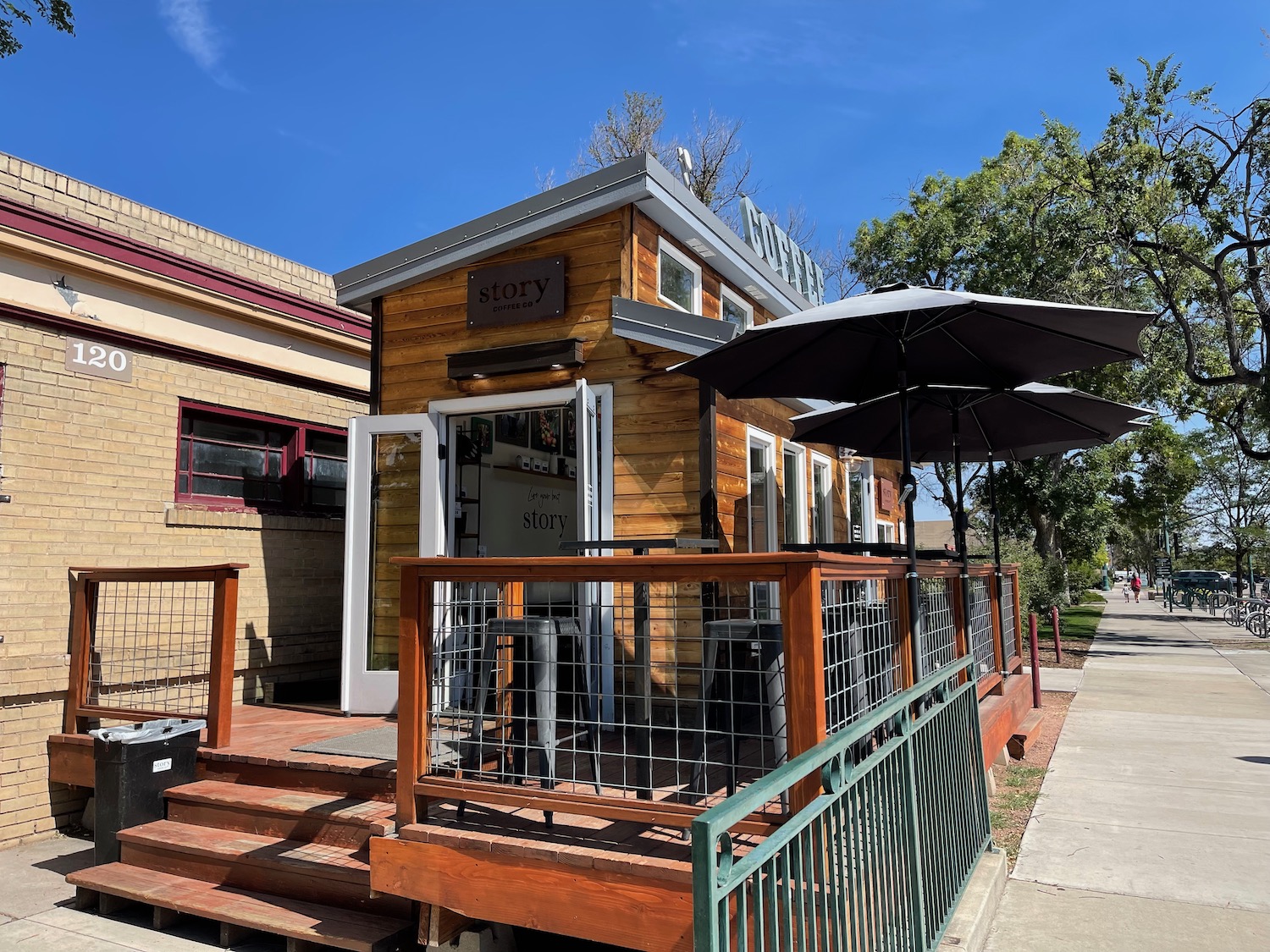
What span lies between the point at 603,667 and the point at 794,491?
345 cm

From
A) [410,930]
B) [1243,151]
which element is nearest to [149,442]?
[410,930]

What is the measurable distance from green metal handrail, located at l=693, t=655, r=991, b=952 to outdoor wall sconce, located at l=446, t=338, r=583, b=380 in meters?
3.49

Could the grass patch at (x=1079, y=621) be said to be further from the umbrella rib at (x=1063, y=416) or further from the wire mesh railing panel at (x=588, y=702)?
the wire mesh railing panel at (x=588, y=702)

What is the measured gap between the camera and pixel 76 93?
490 inches

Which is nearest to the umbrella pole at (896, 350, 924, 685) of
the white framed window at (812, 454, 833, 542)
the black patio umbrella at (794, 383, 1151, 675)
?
the black patio umbrella at (794, 383, 1151, 675)

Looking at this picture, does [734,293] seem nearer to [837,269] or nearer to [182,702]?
[182,702]

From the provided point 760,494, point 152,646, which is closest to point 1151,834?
point 760,494

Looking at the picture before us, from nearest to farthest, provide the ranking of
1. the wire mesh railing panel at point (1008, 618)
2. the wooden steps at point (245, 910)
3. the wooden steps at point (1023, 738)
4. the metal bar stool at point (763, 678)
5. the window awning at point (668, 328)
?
the metal bar stool at point (763, 678) → the wooden steps at point (245, 910) → the window awning at point (668, 328) → the wooden steps at point (1023, 738) → the wire mesh railing panel at point (1008, 618)

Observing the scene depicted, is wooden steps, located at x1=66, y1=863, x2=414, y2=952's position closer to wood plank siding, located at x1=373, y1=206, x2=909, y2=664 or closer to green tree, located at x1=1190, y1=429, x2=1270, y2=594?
wood plank siding, located at x1=373, y1=206, x2=909, y2=664

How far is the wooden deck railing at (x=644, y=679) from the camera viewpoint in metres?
3.09

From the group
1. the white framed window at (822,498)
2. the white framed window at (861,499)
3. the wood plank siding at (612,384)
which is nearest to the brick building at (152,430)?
the wood plank siding at (612,384)

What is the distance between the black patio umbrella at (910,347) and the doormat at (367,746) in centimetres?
258

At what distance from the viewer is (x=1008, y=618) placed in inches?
323

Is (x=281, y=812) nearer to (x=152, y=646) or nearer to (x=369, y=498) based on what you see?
(x=369, y=498)
